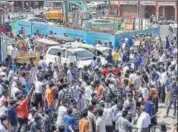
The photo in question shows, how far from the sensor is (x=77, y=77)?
16.7 metres

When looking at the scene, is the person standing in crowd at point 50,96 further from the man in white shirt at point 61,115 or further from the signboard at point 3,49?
the signboard at point 3,49

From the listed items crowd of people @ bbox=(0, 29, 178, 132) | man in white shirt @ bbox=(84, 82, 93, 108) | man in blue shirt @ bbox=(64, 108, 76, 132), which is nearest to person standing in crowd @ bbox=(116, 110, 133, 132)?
crowd of people @ bbox=(0, 29, 178, 132)

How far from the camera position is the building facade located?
45.6 meters

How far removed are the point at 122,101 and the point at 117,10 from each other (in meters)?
36.3

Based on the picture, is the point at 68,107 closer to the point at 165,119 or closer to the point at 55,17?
the point at 165,119

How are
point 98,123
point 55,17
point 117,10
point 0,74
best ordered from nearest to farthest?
point 98,123, point 0,74, point 55,17, point 117,10

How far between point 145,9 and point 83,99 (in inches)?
1411


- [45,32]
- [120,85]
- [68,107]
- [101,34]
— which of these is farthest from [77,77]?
[45,32]

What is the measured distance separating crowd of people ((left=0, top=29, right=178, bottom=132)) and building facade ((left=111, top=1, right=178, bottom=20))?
1095 inches

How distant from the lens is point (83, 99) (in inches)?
519

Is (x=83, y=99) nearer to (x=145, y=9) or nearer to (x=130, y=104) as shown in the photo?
(x=130, y=104)

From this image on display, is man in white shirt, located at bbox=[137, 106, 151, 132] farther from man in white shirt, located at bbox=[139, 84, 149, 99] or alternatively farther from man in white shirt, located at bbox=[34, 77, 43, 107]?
man in white shirt, located at bbox=[34, 77, 43, 107]

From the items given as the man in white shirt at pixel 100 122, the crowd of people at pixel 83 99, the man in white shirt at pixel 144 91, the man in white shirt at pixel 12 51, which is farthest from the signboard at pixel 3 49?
the man in white shirt at pixel 100 122

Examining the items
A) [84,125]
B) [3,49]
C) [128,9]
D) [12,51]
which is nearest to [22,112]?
[84,125]
